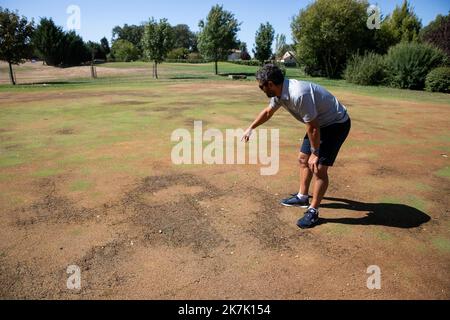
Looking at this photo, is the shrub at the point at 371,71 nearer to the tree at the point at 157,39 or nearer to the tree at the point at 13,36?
the tree at the point at 157,39

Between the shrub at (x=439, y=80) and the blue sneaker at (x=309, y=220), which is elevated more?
the shrub at (x=439, y=80)

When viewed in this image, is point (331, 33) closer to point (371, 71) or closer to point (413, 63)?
point (371, 71)

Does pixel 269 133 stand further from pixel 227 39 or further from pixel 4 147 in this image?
pixel 227 39

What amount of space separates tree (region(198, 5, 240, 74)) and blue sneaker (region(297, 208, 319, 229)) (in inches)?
1440

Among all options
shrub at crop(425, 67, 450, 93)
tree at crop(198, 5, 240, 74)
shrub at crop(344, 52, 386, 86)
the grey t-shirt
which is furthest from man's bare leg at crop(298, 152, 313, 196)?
tree at crop(198, 5, 240, 74)

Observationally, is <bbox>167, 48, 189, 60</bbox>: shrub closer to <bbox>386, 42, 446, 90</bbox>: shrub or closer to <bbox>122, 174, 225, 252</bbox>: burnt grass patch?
<bbox>386, 42, 446, 90</bbox>: shrub

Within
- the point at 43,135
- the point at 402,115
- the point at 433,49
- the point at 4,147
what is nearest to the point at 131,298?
the point at 4,147

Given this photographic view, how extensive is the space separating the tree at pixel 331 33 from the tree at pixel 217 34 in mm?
6881

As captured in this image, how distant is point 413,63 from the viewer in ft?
81.7

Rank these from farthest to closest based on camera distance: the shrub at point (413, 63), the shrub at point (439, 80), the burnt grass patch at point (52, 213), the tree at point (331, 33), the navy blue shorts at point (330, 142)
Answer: the tree at point (331, 33), the shrub at point (413, 63), the shrub at point (439, 80), the burnt grass patch at point (52, 213), the navy blue shorts at point (330, 142)

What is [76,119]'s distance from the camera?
11.1 meters

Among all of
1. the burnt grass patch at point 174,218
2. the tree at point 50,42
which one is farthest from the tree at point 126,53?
the burnt grass patch at point 174,218

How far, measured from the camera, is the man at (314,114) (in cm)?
372

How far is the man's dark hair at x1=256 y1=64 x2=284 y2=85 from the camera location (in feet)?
12.3
